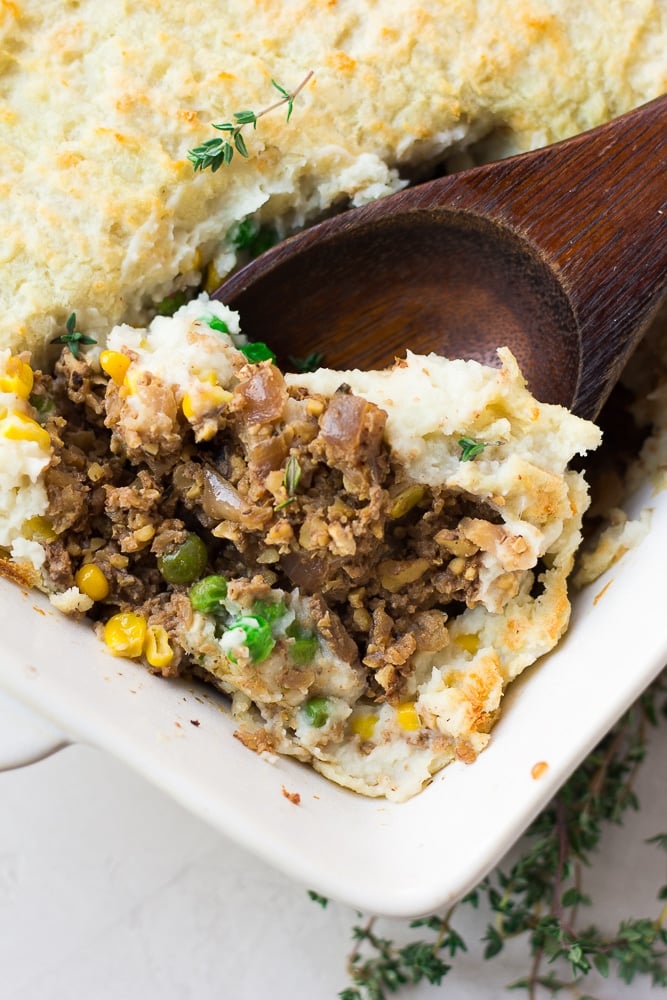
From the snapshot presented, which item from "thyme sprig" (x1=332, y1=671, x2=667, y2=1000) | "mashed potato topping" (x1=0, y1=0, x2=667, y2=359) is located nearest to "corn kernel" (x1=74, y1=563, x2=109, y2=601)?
"mashed potato topping" (x1=0, y1=0, x2=667, y2=359)

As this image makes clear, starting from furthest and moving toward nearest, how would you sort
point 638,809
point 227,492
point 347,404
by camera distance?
point 638,809, point 227,492, point 347,404

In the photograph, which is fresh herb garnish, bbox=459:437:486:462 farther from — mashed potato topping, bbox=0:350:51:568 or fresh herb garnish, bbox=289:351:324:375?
mashed potato topping, bbox=0:350:51:568

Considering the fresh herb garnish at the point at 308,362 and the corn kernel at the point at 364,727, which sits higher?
the fresh herb garnish at the point at 308,362

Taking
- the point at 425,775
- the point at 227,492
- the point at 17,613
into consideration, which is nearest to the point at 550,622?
the point at 425,775

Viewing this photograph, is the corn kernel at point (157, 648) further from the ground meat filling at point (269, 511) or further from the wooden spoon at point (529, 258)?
the wooden spoon at point (529, 258)

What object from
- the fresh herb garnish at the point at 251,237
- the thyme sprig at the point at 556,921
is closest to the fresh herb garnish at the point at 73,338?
the fresh herb garnish at the point at 251,237

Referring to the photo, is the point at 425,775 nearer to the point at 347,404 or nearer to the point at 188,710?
the point at 188,710
